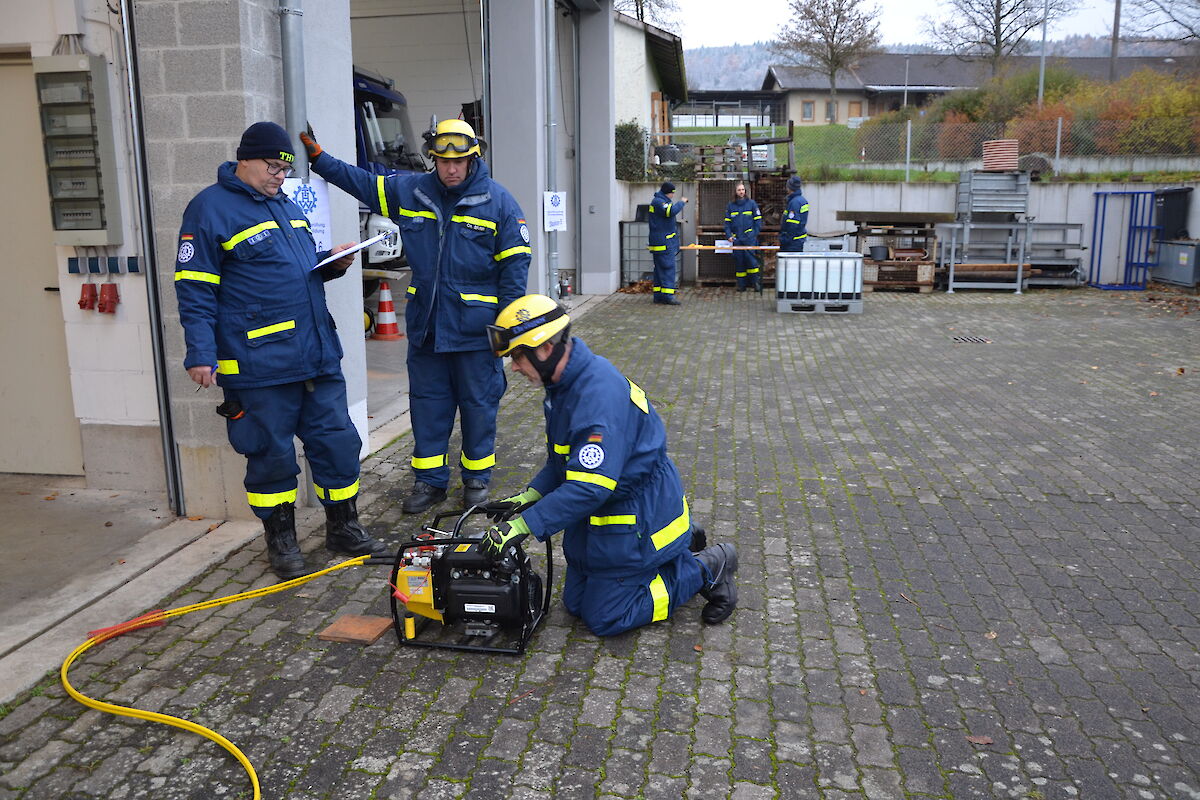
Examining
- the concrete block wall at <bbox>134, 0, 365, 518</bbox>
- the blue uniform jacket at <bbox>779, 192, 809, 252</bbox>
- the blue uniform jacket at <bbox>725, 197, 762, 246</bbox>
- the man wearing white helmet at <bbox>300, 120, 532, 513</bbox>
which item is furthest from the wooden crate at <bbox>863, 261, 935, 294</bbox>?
the concrete block wall at <bbox>134, 0, 365, 518</bbox>

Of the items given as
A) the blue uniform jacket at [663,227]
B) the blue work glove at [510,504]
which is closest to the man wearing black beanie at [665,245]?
the blue uniform jacket at [663,227]

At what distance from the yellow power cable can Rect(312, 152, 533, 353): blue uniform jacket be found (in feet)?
4.86

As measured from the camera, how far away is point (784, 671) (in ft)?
12.4

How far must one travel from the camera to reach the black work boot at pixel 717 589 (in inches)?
165

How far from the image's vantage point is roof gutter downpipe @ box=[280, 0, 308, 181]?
5215mm

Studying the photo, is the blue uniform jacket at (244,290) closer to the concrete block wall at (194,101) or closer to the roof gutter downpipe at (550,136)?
the concrete block wall at (194,101)

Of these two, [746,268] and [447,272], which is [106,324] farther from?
[746,268]

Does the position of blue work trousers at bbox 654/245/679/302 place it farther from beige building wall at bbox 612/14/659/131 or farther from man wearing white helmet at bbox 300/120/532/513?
man wearing white helmet at bbox 300/120/532/513

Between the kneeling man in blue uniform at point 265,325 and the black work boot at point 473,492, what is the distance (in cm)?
115

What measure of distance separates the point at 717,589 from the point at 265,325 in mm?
2467

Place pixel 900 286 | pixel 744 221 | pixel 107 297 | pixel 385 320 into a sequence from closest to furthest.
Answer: pixel 107 297, pixel 385 320, pixel 744 221, pixel 900 286

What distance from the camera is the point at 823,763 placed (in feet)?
10.4

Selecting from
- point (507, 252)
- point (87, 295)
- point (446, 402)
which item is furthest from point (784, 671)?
point (87, 295)

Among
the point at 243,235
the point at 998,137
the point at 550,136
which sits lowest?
the point at 243,235
